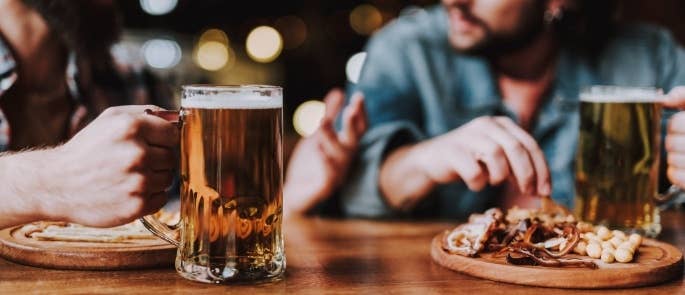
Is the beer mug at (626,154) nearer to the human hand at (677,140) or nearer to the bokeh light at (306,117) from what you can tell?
the human hand at (677,140)

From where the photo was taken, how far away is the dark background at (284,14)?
6.79 m

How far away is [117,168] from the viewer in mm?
971

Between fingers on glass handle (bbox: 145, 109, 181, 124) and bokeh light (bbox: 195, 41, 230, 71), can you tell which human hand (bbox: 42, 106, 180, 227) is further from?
bokeh light (bbox: 195, 41, 230, 71)

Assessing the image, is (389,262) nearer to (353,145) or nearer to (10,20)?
(353,145)

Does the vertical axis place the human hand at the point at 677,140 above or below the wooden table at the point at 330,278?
above

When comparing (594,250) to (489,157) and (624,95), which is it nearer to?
(489,157)

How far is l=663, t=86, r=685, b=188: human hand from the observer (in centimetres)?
136

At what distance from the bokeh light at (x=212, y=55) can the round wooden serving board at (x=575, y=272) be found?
6556mm

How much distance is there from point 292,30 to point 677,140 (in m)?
5.96

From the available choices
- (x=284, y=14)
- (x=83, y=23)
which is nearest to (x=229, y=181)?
(x=83, y=23)

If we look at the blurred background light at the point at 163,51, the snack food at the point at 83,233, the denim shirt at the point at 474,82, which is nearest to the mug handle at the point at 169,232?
the snack food at the point at 83,233

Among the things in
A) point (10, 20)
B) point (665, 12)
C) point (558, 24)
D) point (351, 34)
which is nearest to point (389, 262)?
point (10, 20)

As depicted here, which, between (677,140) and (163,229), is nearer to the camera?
(163,229)

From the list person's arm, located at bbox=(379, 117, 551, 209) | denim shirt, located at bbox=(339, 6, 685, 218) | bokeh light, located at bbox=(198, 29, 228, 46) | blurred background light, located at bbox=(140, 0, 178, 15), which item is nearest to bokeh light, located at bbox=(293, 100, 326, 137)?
bokeh light, located at bbox=(198, 29, 228, 46)
